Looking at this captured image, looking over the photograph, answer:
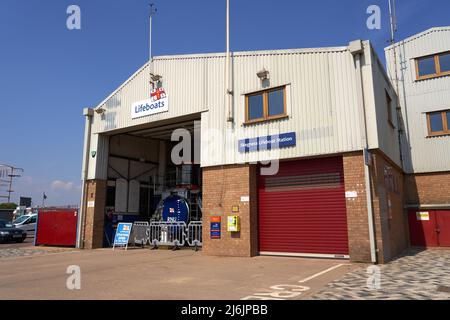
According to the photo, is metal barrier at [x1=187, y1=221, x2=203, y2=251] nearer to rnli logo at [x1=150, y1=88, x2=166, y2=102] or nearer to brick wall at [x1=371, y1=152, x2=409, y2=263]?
rnli logo at [x1=150, y1=88, x2=166, y2=102]

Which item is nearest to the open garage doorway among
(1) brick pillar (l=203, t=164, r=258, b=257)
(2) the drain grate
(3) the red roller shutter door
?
(1) brick pillar (l=203, t=164, r=258, b=257)

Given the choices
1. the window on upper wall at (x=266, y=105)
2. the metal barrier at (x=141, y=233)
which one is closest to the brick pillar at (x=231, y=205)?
the window on upper wall at (x=266, y=105)

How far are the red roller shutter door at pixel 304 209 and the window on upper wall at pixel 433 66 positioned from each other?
31.7 feet

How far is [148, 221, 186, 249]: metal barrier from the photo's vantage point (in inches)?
631

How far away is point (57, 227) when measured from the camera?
63.6 feet

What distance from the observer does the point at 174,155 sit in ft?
76.3

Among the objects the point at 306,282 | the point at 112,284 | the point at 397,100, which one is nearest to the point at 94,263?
the point at 112,284

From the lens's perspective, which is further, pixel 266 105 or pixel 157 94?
pixel 157 94

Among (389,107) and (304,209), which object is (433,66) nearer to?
(389,107)

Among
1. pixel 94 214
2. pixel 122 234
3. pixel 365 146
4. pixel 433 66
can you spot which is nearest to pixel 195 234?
pixel 122 234

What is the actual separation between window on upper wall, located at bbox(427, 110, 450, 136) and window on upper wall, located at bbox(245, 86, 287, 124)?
9077 millimetres

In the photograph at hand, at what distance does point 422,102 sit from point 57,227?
20.0m

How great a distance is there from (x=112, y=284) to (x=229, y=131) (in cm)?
752
